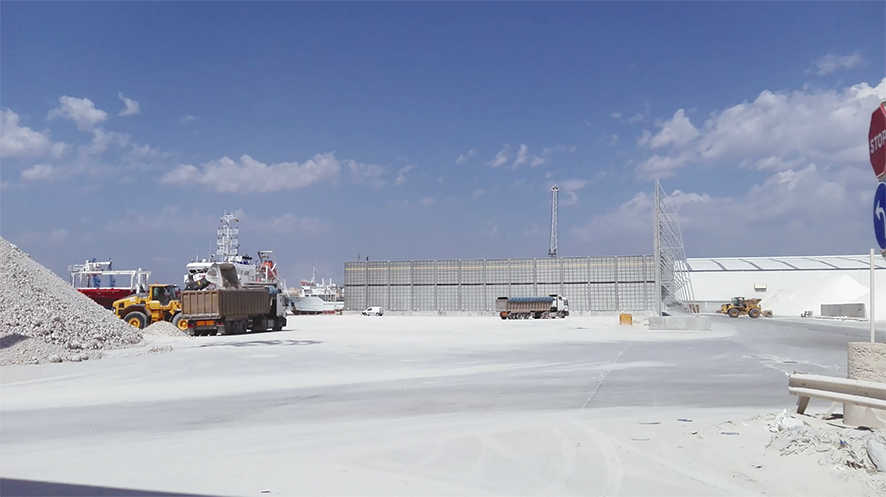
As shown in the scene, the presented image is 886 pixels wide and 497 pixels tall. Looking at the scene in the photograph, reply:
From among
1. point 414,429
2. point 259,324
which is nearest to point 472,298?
point 259,324

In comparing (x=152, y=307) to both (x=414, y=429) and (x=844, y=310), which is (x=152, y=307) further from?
(x=844, y=310)

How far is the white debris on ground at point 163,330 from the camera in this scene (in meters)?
37.0

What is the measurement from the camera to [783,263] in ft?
382

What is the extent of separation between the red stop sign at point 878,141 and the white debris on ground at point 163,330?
3466cm

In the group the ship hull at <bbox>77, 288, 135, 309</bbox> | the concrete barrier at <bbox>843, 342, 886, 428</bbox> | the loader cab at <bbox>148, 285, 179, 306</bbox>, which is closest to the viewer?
the concrete barrier at <bbox>843, 342, 886, 428</bbox>

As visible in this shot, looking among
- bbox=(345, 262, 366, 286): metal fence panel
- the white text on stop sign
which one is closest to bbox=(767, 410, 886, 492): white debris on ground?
the white text on stop sign

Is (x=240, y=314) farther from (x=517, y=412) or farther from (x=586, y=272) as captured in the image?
(x=586, y=272)

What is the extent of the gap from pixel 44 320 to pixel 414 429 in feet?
62.5

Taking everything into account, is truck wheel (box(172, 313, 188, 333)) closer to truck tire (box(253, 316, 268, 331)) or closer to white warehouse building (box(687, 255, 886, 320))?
truck tire (box(253, 316, 268, 331))

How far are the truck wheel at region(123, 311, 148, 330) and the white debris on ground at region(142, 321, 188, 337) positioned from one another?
1.24 meters

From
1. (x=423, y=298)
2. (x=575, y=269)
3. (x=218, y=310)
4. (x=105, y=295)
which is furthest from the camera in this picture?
(x=423, y=298)

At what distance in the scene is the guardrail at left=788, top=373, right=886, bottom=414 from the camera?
838 centimetres

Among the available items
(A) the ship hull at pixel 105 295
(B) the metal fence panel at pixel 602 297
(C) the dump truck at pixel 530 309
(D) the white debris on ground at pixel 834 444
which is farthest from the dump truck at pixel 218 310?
(B) the metal fence panel at pixel 602 297

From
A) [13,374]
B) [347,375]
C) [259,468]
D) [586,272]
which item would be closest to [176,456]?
[259,468]
